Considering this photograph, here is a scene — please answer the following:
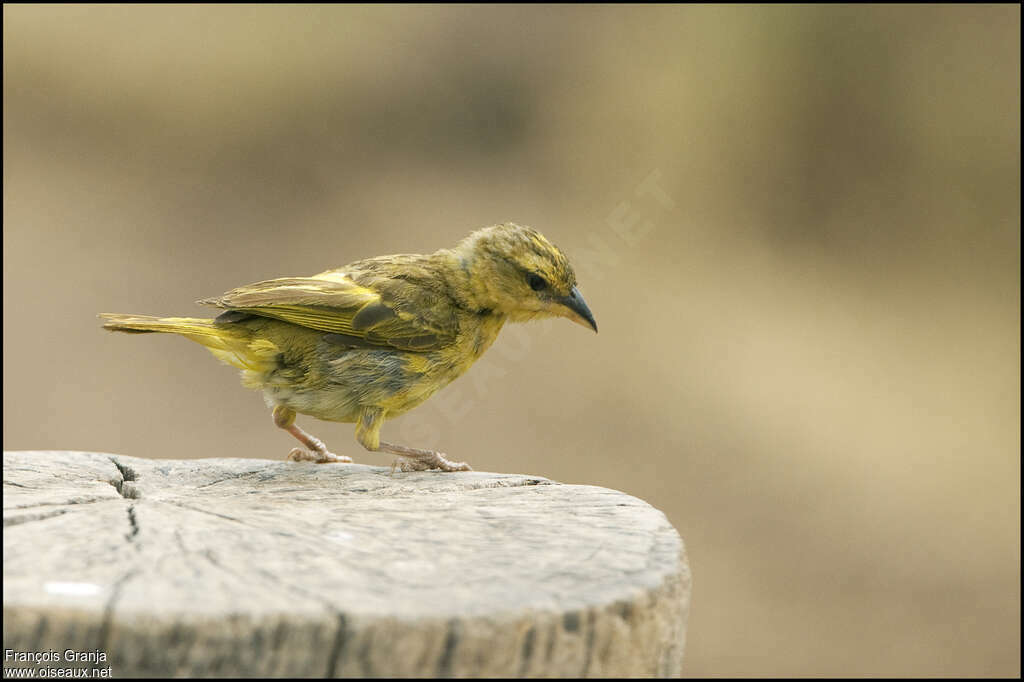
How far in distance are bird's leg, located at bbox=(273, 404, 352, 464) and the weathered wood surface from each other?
144cm

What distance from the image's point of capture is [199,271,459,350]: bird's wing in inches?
163

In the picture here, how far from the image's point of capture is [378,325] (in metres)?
4.29

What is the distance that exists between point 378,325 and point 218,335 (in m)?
0.61

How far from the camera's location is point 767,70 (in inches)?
402

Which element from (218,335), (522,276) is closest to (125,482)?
(218,335)

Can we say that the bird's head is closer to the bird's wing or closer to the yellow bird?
the yellow bird

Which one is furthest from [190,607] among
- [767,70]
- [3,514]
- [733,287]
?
[767,70]

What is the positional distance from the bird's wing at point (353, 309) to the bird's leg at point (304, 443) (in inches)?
19.2

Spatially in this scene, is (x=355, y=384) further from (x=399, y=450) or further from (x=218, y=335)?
(x=218, y=335)

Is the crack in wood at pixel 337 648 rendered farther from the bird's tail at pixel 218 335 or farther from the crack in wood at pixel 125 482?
the bird's tail at pixel 218 335

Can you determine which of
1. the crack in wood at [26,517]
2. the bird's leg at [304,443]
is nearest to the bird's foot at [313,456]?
the bird's leg at [304,443]

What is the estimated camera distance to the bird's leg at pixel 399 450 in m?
4.23

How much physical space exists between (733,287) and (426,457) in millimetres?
6179

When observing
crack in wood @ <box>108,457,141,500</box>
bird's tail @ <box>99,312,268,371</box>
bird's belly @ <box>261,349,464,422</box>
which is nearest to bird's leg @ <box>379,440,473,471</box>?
bird's belly @ <box>261,349,464,422</box>
